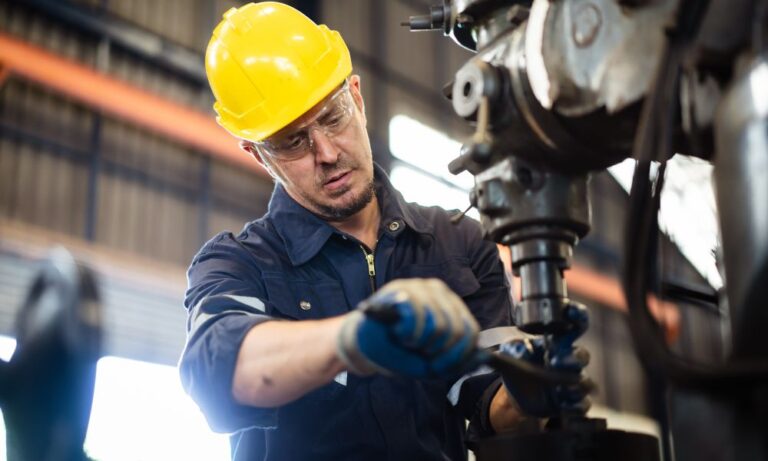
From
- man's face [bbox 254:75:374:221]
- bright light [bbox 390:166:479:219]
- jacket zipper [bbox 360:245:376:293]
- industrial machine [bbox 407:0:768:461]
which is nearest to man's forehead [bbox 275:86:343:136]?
man's face [bbox 254:75:374:221]

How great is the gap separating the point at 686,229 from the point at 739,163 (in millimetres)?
511

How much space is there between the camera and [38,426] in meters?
0.85

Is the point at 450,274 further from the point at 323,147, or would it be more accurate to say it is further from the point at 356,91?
the point at 356,91

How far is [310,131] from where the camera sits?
5.48 ft

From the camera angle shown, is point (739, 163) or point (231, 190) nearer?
point (739, 163)

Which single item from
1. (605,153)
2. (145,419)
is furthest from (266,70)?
(145,419)

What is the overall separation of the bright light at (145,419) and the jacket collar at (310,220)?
2.03 meters

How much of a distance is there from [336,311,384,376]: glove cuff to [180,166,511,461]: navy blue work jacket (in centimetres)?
23

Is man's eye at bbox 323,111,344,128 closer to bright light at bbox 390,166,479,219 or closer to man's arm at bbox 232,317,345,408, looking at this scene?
man's arm at bbox 232,317,345,408

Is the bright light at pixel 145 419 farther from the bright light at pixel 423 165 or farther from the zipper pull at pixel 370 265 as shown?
the bright light at pixel 423 165

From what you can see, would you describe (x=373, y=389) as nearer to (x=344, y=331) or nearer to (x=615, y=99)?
(x=344, y=331)

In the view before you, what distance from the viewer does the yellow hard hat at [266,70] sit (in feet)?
5.38

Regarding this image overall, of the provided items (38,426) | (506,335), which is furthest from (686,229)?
(38,426)

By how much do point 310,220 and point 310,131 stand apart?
174 mm
